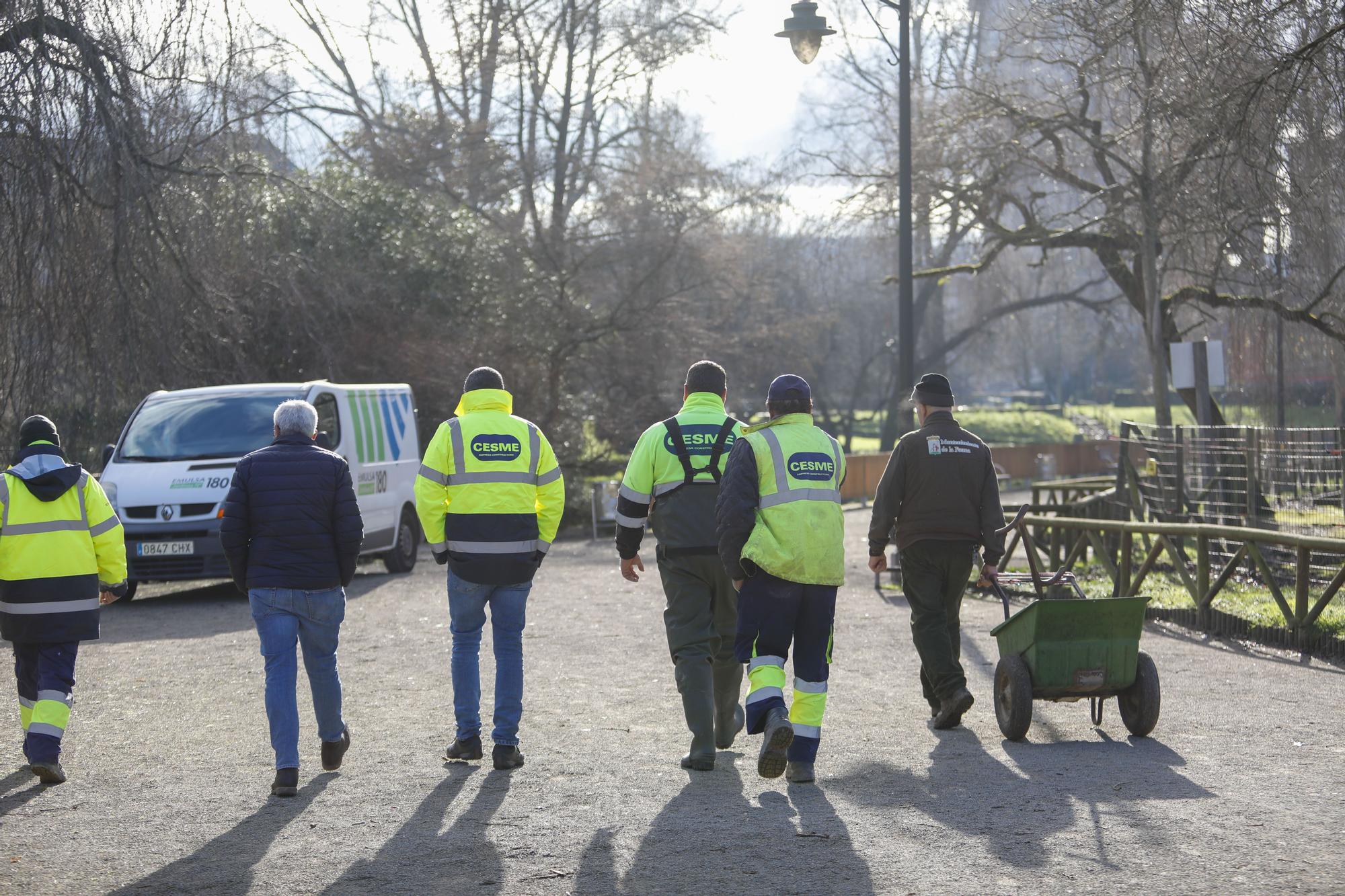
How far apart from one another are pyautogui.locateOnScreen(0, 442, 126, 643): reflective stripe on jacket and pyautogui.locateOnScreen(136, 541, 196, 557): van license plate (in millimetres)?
7199

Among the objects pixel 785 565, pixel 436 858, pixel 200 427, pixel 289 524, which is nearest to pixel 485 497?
pixel 289 524

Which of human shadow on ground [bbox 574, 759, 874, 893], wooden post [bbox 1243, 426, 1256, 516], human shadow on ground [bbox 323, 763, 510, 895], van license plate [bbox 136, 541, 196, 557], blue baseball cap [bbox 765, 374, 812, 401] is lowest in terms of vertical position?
human shadow on ground [bbox 574, 759, 874, 893]

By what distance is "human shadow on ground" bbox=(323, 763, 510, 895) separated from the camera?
205 inches

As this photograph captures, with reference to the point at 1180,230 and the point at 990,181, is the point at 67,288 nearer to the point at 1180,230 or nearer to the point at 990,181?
the point at 1180,230

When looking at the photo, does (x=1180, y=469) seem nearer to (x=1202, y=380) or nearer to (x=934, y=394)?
(x=1202, y=380)

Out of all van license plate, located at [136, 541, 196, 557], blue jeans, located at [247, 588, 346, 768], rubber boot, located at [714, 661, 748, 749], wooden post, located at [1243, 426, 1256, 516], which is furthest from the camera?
wooden post, located at [1243, 426, 1256, 516]

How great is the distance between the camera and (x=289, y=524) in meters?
6.96

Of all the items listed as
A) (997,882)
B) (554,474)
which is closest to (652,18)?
(554,474)

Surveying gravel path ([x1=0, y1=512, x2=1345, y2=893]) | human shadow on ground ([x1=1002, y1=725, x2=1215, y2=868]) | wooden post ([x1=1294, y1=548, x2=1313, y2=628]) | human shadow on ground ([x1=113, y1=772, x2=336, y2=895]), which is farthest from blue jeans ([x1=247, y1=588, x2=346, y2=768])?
wooden post ([x1=1294, y1=548, x2=1313, y2=628])

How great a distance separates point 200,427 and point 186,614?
7.32ft

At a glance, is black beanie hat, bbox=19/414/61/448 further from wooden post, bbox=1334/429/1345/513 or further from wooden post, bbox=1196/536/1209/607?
wooden post, bbox=1334/429/1345/513

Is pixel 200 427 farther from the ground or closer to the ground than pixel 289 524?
farther from the ground

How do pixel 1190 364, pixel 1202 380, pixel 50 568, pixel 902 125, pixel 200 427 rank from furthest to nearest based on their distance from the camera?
pixel 1190 364 → pixel 1202 380 → pixel 902 125 → pixel 200 427 → pixel 50 568

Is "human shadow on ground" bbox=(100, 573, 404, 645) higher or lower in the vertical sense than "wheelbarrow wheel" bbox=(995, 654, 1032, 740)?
lower
